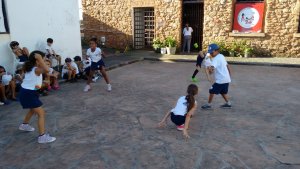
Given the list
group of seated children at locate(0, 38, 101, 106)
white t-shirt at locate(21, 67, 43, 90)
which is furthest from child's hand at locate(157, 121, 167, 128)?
group of seated children at locate(0, 38, 101, 106)

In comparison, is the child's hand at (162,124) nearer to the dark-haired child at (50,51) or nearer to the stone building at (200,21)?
the dark-haired child at (50,51)

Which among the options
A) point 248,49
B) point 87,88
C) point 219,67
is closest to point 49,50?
point 87,88

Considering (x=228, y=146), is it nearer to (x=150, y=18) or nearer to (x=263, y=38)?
(x=263, y=38)

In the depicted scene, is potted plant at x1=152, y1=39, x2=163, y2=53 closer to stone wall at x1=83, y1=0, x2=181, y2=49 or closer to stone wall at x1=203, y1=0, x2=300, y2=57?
stone wall at x1=83, y1=0, x2=181, y2=49

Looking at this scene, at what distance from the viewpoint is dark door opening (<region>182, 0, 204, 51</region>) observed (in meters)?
15.9

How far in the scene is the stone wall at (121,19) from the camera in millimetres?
15852

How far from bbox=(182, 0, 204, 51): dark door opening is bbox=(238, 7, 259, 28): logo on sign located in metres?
2.32

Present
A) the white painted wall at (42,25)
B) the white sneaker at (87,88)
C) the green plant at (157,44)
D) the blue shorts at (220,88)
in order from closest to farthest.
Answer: the blue shorts at (220,88) < the white sneaker at (87,88) < the white painted wall at (42,25) < the green plant at (157,44)

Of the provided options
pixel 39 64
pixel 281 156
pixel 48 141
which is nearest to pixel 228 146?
pixel 281 156

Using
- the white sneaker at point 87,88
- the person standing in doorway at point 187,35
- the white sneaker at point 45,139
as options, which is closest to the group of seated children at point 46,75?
the white sneaker at point 87,88

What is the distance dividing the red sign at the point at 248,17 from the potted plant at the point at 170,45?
128 inches

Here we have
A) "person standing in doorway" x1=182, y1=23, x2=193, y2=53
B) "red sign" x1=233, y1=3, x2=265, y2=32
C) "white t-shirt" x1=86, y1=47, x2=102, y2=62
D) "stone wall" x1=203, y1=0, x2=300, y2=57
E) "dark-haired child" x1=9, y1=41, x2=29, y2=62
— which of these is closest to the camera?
"white t-shirt" x1=86, y1=47, x2=102, y2=62

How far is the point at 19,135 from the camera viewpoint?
5188 mm

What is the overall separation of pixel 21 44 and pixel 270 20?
10914 millimetres
